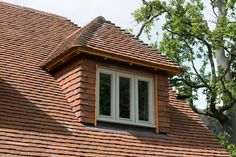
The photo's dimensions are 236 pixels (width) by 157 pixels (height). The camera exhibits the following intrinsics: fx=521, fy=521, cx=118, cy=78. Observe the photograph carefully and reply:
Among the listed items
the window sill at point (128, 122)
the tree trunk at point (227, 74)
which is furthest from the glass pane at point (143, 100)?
the tree trunk at point (227, 74)

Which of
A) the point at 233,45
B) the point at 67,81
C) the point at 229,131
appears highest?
the point at 233,45

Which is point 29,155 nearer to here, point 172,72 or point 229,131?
point 172,72

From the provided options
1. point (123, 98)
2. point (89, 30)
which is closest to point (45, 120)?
point (123, 98)

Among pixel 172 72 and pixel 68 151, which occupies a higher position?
pixel 172 72

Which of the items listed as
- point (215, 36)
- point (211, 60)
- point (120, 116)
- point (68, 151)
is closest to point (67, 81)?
point (120, 116)

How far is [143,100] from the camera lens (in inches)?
524

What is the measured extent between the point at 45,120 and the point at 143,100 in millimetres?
2995

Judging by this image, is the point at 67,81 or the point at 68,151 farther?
the point at 67,81

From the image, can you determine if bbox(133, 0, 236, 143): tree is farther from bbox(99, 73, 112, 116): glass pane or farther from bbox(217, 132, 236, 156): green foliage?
bbox(99, 73, 112, 116): glass pane

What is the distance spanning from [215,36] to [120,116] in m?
11.9

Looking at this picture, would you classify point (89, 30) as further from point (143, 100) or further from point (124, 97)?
point (143, 100)

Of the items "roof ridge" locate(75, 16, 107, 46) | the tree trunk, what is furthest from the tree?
"roof ridge" locate(75, 16, 107, 46)

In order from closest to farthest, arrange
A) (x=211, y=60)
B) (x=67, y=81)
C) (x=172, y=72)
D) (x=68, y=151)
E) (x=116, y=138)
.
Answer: (x=68, y=151)
(x=116, y=138)
(x=67, y=81)
(x=172, y=72)
(x=211, y=60)

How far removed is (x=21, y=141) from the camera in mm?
10289
